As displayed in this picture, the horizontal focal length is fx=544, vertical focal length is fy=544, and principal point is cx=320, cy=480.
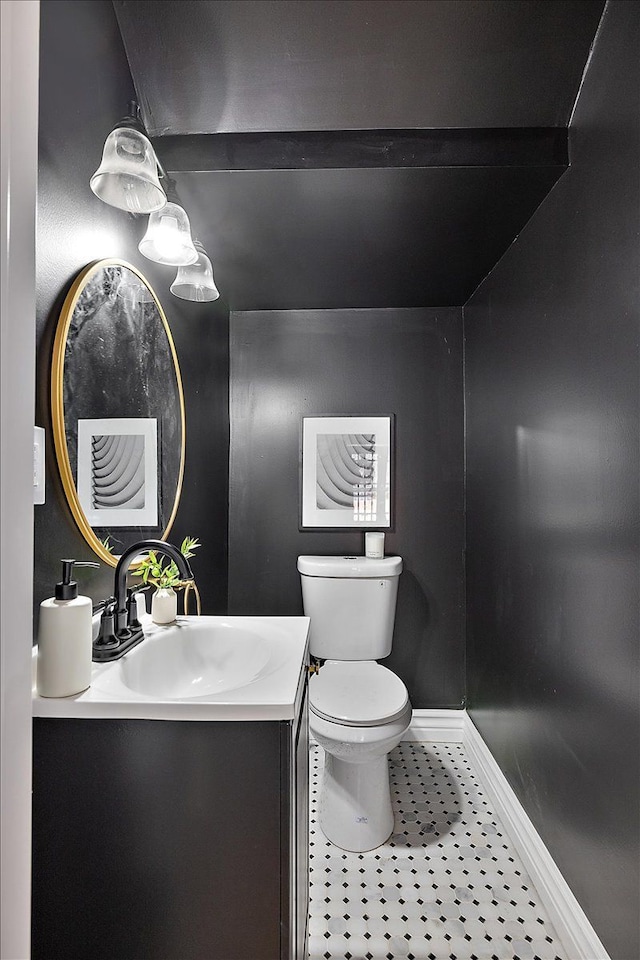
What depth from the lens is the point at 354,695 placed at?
6.17ft

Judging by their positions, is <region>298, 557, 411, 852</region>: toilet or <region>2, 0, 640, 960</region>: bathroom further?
<region>298, 557, 411, 852</region>: toilet

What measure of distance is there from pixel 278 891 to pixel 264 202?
1.73 m

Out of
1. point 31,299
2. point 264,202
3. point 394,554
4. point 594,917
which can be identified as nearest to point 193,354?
point 264,202

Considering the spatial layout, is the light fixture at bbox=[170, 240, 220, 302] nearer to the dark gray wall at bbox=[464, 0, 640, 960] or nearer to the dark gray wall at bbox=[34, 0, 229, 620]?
the dark gray wall at bbox=[34, 0, 229, 620]

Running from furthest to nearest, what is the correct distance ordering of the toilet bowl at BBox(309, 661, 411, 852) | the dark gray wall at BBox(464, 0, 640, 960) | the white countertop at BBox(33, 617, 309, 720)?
the toilet bowl at BBox(309, 661, 411, 852) < the dark gray wall at BBox(464, 0, 640, 960) < the white countertop at BBox(33, 617, 309, 720)

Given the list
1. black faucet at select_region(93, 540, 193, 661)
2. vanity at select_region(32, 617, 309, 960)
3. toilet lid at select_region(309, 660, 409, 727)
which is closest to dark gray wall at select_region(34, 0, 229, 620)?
black faucet at select_region(93, 540, 193, 661)

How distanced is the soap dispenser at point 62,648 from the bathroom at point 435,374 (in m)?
0.05

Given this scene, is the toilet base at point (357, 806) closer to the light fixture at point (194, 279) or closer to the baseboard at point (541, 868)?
the baseboard at point (541, 868)

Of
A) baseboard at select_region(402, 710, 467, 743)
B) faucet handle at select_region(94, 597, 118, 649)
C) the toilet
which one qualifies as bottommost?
baseboard at select_region(402, 710, 467, 743)

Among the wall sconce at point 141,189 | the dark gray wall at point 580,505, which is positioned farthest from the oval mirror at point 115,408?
the dark gray wall at point 580,505

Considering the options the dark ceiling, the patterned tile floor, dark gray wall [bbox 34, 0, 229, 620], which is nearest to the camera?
dark gray wall [bbox 34, 0, 229, 620]

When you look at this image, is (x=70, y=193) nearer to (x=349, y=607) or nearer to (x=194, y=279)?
(x=194, y=279)

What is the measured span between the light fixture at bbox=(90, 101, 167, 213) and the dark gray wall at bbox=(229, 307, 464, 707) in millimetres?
1455

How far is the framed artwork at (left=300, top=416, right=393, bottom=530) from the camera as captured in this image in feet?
8.39
